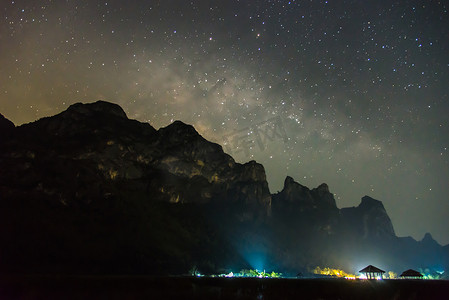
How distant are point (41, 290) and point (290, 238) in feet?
505

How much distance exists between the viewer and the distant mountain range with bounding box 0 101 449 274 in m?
88.9

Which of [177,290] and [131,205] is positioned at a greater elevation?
[131,205]

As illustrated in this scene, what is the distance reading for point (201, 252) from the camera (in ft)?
385

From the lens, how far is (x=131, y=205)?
120438mm

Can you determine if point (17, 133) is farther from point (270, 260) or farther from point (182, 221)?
point (270, 260)

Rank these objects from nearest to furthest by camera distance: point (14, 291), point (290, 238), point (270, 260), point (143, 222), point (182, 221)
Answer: point (14, 291)
point (143, 222)
point (182, 221)
point (270, 260)
point (290, 238)

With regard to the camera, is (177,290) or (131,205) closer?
(177,290)

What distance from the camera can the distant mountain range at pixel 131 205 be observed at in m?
88.9

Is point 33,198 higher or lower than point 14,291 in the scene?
higher

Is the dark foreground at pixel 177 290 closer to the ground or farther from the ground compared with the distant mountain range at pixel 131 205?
closer to the ground

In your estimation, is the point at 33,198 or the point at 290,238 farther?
the point at 290,238

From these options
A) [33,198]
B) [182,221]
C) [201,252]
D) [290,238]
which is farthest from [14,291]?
[290,238]

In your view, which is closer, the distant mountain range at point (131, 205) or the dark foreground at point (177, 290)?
the dark foreground at point (177, 290)

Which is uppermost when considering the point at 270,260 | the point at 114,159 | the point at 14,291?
the point at 114,159
